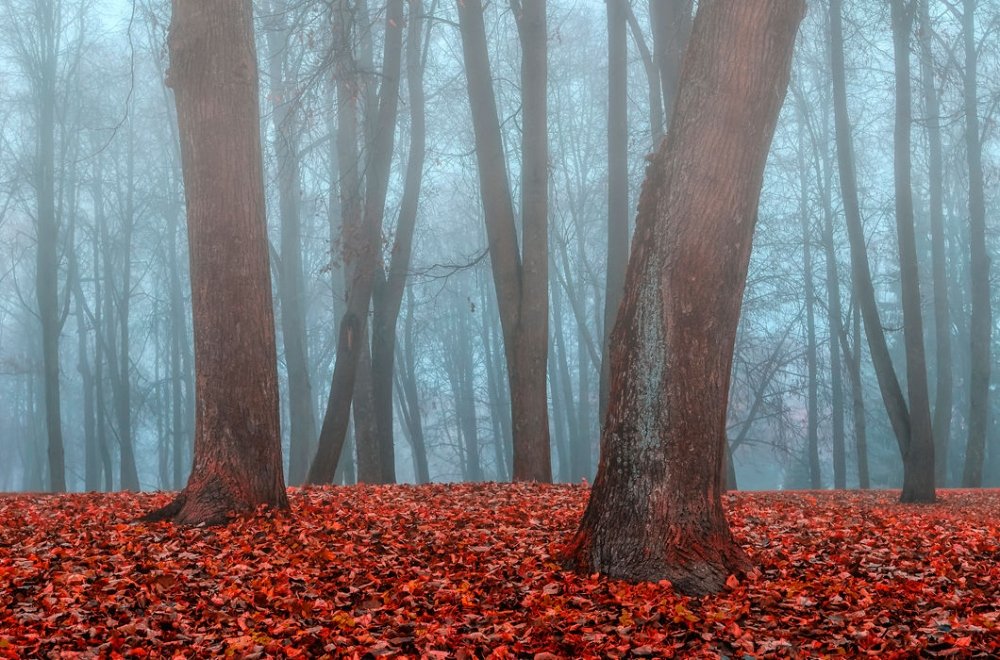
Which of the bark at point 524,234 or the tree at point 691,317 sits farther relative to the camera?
the bark at point 524,234

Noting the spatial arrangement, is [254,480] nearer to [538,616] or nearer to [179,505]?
[179,505]

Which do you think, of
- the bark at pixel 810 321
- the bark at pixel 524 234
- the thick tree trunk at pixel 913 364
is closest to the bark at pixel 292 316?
the bark at pixel 524 234

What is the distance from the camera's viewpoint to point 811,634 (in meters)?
4.50

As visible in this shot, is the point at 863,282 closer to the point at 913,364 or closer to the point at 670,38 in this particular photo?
the point at 913,364

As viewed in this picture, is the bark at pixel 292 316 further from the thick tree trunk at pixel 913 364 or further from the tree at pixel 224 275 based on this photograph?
the thick tree trunk at pixel 913 364

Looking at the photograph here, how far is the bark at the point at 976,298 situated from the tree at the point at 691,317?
14.4 meters

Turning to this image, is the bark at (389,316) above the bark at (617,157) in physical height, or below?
below

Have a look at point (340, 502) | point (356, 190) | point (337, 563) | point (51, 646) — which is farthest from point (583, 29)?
point (51, 646)

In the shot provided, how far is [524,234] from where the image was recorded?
34.1 ft

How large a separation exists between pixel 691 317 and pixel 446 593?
2082 mm

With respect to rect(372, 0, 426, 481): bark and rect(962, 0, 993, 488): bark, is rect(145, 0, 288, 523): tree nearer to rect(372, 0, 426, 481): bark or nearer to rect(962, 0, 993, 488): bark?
rect(372, 0, 426, 481): bark

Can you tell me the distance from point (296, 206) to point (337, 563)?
13.6 metres

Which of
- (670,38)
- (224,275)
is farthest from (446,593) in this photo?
(670,38)

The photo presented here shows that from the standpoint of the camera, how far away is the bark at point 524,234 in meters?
10.1
